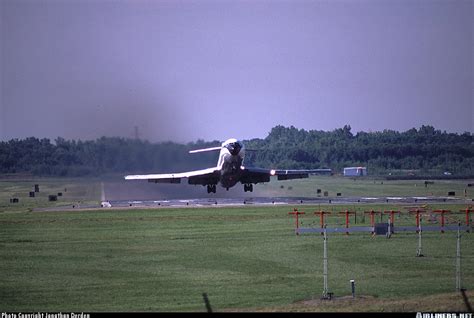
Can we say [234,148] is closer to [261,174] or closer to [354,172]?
[261,174]

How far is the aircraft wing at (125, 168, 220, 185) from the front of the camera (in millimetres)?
76875

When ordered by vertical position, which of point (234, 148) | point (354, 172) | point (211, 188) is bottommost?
point (211, 188)

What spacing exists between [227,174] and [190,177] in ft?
16.4

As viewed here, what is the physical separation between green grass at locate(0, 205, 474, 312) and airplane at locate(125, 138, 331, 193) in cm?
2104

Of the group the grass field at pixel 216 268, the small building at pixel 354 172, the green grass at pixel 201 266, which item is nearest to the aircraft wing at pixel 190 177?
the grass field at pixel 216 268

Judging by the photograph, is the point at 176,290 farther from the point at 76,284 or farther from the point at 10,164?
the point at 10,164

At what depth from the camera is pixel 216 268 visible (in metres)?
32.2

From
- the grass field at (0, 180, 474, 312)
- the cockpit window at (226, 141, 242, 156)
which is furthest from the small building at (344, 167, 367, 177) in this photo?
the grass field at (0, 180, 474, 312)

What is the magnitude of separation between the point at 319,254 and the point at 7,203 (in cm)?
5502

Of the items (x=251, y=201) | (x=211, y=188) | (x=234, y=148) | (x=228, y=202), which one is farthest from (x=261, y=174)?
(x=234, y=148)

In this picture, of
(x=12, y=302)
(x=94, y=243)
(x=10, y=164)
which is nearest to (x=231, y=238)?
(x=94, y=243)

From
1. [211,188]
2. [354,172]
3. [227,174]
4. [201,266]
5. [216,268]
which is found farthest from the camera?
[354,172]

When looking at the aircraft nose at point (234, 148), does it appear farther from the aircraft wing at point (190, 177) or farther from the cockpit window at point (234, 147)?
the aircraft wing at point (190, 177)

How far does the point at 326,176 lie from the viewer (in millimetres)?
128125
